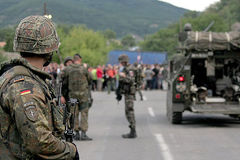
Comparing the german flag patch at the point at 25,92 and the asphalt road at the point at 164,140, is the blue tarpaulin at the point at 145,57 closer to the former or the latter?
the asphalt road at the point at 164,140

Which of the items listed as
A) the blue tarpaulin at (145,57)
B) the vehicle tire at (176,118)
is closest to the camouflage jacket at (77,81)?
the vehicle tire at (176,118)

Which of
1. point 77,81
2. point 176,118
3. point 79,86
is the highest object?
point 77,81

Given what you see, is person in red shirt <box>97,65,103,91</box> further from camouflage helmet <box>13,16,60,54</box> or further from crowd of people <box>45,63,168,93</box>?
camouflage helmet <box>13,16,60,54</box>

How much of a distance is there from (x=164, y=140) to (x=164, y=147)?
942mm

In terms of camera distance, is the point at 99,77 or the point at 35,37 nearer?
the point at 35,37

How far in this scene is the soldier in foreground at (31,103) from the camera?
9.62 ft

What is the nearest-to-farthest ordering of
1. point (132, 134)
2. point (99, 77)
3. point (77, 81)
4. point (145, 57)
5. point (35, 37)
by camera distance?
point (35, 37) < point (77, 81) < point (132, 134) < point (99, 77) < point (145, 57)

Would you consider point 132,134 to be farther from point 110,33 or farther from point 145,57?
point 110,33

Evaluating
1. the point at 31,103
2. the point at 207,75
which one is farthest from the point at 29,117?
the point at 207,75

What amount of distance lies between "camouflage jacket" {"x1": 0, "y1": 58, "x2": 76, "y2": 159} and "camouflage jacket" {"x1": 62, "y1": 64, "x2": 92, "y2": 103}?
24.4 ft

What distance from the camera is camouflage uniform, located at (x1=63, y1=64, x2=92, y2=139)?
420 inches

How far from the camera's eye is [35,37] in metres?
3.17

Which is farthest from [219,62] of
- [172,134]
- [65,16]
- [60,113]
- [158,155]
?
[60,113]

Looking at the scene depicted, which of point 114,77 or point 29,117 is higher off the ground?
point 29,117
